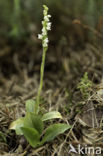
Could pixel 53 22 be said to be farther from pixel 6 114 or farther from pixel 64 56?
pixel 6 114

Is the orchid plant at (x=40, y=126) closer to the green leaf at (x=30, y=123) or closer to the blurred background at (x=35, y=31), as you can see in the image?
the green leaf at (x=30, y=123)

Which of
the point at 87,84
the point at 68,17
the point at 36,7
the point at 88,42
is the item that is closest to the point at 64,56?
the point at 88,42

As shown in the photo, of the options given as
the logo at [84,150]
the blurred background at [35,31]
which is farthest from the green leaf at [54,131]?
the blurred background at [35,31]

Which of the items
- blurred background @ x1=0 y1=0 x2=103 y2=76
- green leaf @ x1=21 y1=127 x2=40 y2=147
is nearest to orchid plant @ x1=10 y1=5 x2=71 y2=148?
green leaf @ x1=21 y1=127 x2=40 y2=147

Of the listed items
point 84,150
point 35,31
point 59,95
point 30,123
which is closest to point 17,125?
point 30,123

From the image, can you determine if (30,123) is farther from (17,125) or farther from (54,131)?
(54,131)
